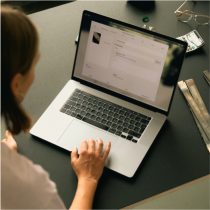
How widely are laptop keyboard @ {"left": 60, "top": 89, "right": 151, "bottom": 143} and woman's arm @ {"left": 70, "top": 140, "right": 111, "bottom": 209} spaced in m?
0.06

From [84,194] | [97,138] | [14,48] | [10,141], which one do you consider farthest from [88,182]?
[14,48]

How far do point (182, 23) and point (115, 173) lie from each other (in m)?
0.63

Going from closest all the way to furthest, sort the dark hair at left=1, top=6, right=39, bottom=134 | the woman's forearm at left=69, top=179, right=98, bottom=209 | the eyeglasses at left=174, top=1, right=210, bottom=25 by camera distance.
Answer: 1. the dark hair at left=1, top=6, right=39, bottom=134
2. the woman's forearm at left=69, top=179, right=98, bottom=209
3. the eyeglasses at left=174, top=1, right=210, bottom=25

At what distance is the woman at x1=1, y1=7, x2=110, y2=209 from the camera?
2.34 ft

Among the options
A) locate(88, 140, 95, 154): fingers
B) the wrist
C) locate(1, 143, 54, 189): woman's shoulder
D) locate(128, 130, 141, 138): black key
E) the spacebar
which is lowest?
the wrist

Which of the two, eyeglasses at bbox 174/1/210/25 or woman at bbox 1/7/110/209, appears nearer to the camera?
woman at bbox 1/7/110/209

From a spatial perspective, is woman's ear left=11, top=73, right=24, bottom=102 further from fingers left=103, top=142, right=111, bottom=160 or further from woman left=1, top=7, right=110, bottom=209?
fingers left=103, top=142, right=111, bottom=160

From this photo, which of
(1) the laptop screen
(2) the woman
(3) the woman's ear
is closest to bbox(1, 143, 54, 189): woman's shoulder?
(2) the woman

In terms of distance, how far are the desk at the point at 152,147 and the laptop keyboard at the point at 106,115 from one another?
59 millimetres

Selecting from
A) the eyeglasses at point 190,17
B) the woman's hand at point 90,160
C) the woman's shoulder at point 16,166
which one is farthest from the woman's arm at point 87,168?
the eyeglasses at point 190,17

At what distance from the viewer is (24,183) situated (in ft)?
2.59

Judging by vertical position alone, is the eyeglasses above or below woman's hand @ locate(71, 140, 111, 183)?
above

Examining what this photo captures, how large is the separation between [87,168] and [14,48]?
37cm

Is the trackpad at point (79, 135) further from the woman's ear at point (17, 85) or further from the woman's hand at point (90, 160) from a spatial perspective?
the woman's ear at point (17, 85)
